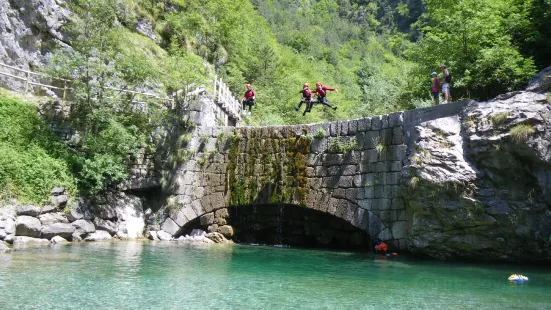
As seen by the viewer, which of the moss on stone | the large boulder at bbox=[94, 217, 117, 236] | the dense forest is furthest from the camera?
the large boulder at bbox=[94, 217, 117, 236]

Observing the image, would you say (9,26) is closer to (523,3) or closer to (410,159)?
(410,159)

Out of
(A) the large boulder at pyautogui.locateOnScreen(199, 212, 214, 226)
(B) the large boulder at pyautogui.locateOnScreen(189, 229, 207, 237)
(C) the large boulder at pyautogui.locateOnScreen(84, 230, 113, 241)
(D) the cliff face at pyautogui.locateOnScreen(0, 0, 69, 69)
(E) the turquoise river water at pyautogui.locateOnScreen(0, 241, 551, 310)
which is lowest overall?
(E) the turquoise river water at pyautogui.locateOnScreen(0, 241, 551, 310)

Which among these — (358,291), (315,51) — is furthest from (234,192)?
(315,51)

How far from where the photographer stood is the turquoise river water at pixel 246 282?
23.9ft

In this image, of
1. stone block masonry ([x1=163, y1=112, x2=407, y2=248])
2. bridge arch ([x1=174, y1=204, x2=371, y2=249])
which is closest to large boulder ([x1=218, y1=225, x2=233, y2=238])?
bridge arch ([x1=174, y1=204, x2=371, y2=249])

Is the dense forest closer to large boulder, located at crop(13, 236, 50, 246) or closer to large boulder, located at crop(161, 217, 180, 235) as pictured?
large boulder, located at crop(13, 236, 50, 246)

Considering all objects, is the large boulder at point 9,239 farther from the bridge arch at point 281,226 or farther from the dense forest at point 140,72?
the bridge arch at point 281,226

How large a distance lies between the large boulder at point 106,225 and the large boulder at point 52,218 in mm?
1045

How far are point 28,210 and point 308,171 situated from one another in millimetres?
8219

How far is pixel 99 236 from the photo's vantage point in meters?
15.8

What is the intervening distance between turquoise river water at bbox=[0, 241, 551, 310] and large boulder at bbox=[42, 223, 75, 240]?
51.5 inches

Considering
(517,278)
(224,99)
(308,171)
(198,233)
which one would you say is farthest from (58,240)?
(517,278)

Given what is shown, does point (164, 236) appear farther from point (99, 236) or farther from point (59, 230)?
point (59, 230)

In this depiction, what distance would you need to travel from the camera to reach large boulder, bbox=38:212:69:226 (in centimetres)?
1473
